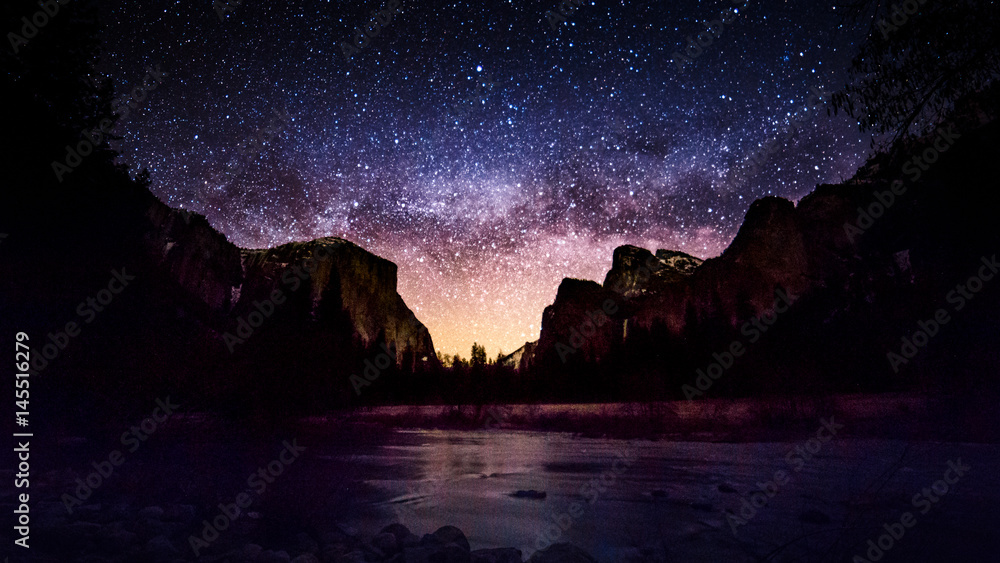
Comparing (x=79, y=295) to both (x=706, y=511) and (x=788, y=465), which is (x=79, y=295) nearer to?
(x=706, y=511)

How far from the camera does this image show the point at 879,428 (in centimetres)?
1794

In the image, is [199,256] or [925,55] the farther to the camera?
[199,256]

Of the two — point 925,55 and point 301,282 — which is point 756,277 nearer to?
point 301,282

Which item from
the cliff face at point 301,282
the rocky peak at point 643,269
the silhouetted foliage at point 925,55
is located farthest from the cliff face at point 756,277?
the silhouetted foliage at point 925,55

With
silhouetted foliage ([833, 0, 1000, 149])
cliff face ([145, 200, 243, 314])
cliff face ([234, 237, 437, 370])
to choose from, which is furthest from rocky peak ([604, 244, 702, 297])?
silhouetted foliage ([833, 0, 1000, 149])

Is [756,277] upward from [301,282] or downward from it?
upward

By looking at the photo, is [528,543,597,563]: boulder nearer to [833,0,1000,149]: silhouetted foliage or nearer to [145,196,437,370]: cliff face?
[833,0,1000,149]: silhouetted foliage

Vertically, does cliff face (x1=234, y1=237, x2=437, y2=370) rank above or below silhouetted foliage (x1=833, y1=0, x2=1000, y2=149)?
above

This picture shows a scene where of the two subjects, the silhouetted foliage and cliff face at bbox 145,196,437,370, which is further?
cliff face at bbox 145,196,437,370

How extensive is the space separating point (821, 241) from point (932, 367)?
56.4 m

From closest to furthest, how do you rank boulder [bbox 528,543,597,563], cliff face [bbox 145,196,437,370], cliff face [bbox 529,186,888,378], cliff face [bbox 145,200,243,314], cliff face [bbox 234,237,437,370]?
boulder [bbox 528,543,597,563] < cliff face [bbox 529,186,888,378] < cliff face [bbox 145,196,437,370] < cliff face [bbox 145,200,243,314] < cliff face [bbox 234,237,437,370]

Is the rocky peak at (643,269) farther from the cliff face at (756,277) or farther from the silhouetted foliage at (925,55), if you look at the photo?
the silhouetted foliage at (925,55)

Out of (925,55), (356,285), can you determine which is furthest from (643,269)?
(925,55)

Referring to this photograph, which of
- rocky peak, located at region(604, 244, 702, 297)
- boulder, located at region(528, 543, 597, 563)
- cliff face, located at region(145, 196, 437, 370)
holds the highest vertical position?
rocky peak, located at region(604, 244, 702, 297)
